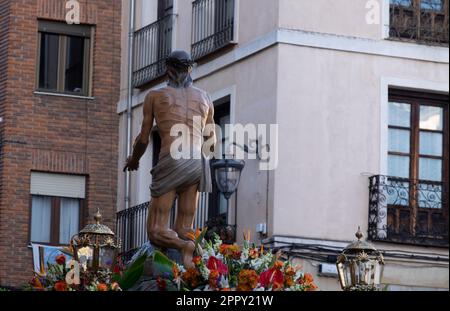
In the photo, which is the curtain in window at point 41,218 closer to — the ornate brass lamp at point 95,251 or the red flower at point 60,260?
the ornate brass lamp at point 95,251

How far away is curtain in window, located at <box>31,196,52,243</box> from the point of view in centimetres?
2616

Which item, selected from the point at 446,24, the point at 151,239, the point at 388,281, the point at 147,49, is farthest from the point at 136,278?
the point at 147,49

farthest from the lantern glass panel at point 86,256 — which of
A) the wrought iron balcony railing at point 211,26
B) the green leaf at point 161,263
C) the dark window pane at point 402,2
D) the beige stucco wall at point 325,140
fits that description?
the dark window pane at point 402,2

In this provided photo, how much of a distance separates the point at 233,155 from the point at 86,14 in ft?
16.2

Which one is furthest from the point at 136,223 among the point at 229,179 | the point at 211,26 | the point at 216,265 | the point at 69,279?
the point at 216,265

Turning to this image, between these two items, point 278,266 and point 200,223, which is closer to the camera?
point 278,266

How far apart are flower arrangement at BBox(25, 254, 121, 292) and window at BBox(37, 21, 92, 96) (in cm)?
1216

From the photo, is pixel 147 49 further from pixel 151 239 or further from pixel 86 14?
pixel 151 239

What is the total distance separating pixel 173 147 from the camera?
14633mm

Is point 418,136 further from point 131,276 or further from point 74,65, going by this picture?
point 131,276

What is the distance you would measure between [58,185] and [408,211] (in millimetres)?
5954

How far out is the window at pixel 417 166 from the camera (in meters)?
22.7

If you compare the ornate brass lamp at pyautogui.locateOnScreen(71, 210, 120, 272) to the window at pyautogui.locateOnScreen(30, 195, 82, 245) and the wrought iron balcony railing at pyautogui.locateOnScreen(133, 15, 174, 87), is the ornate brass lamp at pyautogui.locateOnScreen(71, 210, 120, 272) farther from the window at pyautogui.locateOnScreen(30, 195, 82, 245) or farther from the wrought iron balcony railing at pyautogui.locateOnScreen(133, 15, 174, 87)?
the window at pyautogui.locateOnScreen(30, 195, 82, 245)

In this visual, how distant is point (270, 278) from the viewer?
1312 centimetres
